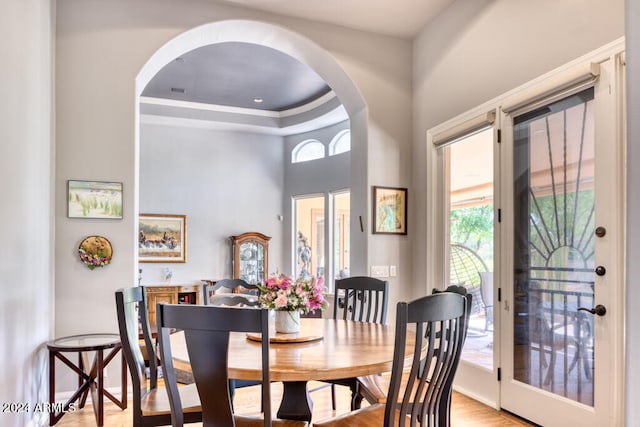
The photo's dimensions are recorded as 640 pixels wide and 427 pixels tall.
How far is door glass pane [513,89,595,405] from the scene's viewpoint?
2758mm

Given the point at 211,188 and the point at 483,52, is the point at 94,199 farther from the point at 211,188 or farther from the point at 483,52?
the point at 211,188

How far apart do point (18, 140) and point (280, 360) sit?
2.00 m

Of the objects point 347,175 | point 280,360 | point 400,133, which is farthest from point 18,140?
point 347,175

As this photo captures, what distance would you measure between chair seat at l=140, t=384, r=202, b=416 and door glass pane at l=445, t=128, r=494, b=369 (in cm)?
232

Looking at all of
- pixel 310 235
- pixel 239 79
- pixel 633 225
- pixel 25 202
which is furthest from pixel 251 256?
pixel 633 225

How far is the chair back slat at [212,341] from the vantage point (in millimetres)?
1537

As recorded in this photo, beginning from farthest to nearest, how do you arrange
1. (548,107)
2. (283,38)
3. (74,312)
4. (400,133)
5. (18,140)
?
(400,133) → (283,38) → (74,312) → (548,107) → (18,140)

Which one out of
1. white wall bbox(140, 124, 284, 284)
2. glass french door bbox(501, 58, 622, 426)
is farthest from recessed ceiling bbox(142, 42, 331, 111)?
glass french door bbox(501, 58, 622, 426)

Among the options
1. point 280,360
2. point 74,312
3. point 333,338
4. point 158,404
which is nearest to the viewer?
point 280,360

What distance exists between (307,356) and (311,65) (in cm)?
338

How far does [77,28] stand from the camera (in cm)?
358

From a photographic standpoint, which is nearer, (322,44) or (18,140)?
(18,140)

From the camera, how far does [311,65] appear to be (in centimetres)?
464

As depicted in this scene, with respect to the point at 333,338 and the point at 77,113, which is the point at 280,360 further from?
the point at 77,113
